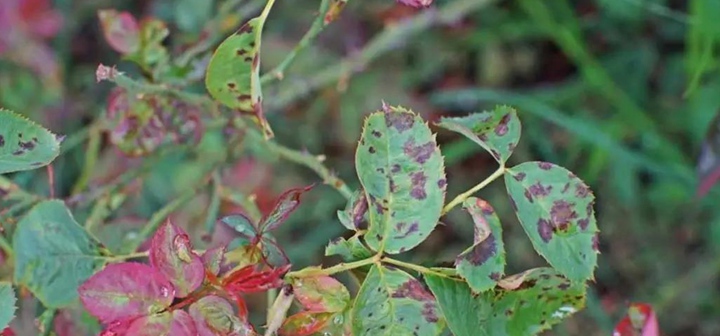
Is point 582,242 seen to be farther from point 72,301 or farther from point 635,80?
point 635,80

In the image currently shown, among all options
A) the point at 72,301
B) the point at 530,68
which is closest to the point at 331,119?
the point at 530,68

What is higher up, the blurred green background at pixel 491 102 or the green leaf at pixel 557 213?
the green leaf at pixel 557 213

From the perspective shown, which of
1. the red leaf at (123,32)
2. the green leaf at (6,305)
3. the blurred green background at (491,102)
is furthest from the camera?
the blurred green background at (491,102)

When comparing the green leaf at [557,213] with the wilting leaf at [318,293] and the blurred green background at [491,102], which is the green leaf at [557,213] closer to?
the wilting leaf at [318,293]

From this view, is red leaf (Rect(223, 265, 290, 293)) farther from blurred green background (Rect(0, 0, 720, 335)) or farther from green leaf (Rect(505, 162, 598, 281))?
blurred green background (Rect(0, 0, 720, 335))

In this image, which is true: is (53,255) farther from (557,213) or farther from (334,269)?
(557,213)

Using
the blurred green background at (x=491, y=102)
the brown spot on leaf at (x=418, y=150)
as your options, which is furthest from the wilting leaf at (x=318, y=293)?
the blurred green background at (x=491, y=102)

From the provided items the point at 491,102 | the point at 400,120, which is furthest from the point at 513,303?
the point at 491,102
